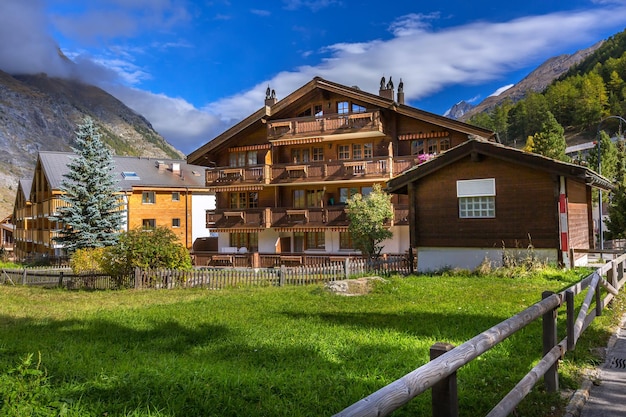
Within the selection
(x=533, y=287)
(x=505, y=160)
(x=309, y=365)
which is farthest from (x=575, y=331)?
(x=505, y=160)

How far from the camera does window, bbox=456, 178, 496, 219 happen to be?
60.8 feet

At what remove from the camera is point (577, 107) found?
4343 inches

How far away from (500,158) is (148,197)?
113 ft

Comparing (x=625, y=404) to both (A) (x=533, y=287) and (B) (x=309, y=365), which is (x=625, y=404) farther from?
(A) (x=533, y=287)

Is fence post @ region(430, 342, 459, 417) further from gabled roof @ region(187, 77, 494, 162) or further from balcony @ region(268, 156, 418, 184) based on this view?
balcony @ region(268, 156, 418, 184)

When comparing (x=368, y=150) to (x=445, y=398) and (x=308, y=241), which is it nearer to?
(x=308, y=241)

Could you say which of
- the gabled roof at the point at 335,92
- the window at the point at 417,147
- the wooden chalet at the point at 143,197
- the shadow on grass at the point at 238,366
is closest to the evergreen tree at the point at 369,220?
the window at the point at 417,147

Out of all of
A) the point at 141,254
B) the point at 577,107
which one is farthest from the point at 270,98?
the point at 577,107

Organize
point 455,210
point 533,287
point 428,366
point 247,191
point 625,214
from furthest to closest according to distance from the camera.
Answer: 1. point 247,191
2. point 625,214
3. point 455,210
4. point 533,287
5. point 428,366

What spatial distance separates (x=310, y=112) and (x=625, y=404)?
3040 cm

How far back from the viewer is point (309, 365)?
661 centimetres

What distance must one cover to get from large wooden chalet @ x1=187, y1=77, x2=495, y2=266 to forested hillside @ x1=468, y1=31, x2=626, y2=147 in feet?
290

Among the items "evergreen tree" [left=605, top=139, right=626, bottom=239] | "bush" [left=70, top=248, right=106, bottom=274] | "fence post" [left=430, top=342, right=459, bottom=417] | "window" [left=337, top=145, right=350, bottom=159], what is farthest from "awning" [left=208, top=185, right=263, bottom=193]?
"fence post" [left=430, top=342, right=459, bottom=417]

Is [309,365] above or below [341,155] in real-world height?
below
